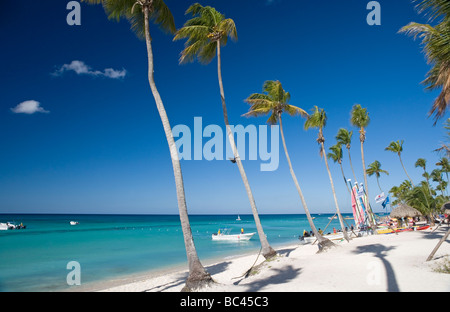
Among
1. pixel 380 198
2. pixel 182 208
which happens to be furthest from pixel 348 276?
pixel 380 198

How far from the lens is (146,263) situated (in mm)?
21219

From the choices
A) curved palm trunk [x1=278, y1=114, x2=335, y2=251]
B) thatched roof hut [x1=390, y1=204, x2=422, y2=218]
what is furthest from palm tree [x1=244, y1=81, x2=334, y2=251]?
thatched roof hut [x1=390, y1=204, x2=422, y2=218]

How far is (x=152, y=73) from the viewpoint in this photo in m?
9.23

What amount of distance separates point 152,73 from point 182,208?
5.54 meters

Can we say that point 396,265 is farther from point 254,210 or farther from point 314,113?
point 314,113

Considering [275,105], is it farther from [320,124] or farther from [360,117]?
[360,117]

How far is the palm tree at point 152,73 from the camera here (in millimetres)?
7273

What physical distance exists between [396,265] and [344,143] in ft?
75.6

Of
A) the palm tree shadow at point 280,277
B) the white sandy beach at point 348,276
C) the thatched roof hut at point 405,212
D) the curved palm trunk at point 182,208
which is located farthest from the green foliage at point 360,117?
the curved palm trunk at point 182,208

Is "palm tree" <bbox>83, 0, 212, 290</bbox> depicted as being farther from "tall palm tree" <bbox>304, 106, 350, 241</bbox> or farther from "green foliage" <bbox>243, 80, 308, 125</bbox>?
"tall palm tree" <bbox>304, 106, 350, 241</bbox>

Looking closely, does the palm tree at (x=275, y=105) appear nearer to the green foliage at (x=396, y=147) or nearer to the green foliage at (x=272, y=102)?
the green foliage at (x=272, y=102)

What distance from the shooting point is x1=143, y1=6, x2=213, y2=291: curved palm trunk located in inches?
282

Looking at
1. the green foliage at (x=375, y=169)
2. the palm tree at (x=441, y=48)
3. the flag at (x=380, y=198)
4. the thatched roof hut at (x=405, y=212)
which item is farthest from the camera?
the green foliage at (x=375, y=169)
